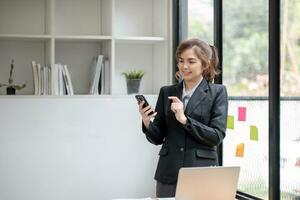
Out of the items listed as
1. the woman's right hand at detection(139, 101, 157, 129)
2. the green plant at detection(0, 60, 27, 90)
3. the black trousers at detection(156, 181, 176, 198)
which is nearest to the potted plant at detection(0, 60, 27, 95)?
the green plant at detection(0, 60, 27, 90)

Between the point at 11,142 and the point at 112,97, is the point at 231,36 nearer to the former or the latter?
the point at 112,97

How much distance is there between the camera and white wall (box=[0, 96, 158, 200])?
3.74m

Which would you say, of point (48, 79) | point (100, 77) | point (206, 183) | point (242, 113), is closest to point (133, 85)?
point (100, 77)

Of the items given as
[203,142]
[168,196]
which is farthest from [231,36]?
[168,196]

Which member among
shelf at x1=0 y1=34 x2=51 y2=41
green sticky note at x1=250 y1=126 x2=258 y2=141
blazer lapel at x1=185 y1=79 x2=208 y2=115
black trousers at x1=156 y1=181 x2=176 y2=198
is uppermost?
shelf at x1=0 y1=34 x2=51 y2=41

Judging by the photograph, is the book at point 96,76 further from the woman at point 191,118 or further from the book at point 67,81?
the woman at point 191,118

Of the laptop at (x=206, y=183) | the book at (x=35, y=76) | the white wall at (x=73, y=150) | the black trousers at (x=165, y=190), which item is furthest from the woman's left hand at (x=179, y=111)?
the book at (x=35, y=76)

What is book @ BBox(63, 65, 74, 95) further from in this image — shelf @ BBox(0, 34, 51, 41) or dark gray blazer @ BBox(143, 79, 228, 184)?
dark gray blazer @ BBox(143, 79, 228, 184)

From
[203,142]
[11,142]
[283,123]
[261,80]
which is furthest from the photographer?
[11,142]

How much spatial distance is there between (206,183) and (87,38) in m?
2.20

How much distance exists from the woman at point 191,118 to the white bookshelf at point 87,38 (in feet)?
4.85

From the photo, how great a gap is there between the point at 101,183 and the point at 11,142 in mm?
746

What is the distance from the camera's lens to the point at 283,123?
8.73ft

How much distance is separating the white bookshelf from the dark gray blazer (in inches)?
59.3
